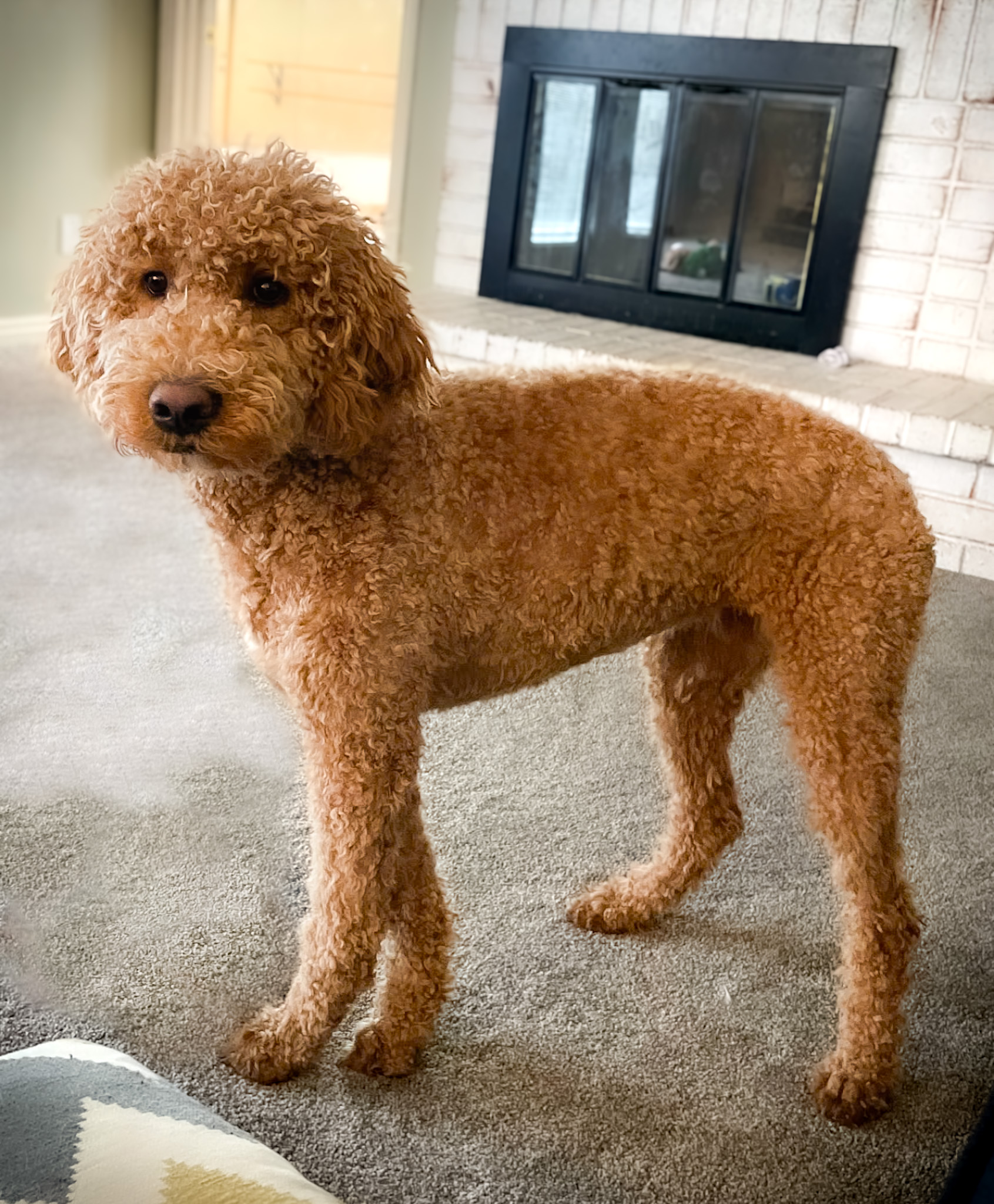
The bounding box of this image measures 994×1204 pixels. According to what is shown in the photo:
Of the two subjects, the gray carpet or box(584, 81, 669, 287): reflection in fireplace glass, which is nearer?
the gray carpet

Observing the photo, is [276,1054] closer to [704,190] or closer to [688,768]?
[688,768]

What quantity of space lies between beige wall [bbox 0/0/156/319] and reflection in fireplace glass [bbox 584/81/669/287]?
1.72 metres

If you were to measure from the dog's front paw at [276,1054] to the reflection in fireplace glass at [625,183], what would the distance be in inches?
128

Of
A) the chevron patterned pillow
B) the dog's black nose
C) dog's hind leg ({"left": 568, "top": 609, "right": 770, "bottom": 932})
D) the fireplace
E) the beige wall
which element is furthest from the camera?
the beige wall

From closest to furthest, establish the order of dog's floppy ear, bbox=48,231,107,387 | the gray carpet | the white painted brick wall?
dog's floppy ear, bbox=48,231,107,387
the gray carpet
the white painted brick wall

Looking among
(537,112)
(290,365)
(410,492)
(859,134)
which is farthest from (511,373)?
(537,112)

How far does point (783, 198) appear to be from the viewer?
3.78 metres

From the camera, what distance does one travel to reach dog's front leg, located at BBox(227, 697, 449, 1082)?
119cm

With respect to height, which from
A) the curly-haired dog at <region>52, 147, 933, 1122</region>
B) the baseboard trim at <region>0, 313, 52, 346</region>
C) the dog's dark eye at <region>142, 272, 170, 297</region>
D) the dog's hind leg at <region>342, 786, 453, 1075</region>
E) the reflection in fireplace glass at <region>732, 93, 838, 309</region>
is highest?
the reflection in fireplace glass at <region>732, 93, 838, 309</region>

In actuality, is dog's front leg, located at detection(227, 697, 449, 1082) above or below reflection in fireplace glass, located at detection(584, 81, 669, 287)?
below

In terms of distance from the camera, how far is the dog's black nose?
1.01 metres

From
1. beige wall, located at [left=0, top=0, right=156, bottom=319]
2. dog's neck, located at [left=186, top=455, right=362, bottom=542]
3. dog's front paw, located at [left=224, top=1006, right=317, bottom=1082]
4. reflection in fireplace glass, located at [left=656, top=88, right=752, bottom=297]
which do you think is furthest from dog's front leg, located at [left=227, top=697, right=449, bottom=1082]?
beige wall, located at [left=0, top=0, right=156, bottom=319]

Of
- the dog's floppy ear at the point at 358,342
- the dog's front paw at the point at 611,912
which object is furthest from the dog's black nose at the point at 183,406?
the dog's front paw at the point at 611,912

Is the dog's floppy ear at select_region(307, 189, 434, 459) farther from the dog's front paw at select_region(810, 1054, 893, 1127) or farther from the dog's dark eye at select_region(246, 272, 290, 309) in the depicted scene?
the dog's front paw at select_region(810, 1054, 893, 1127)
